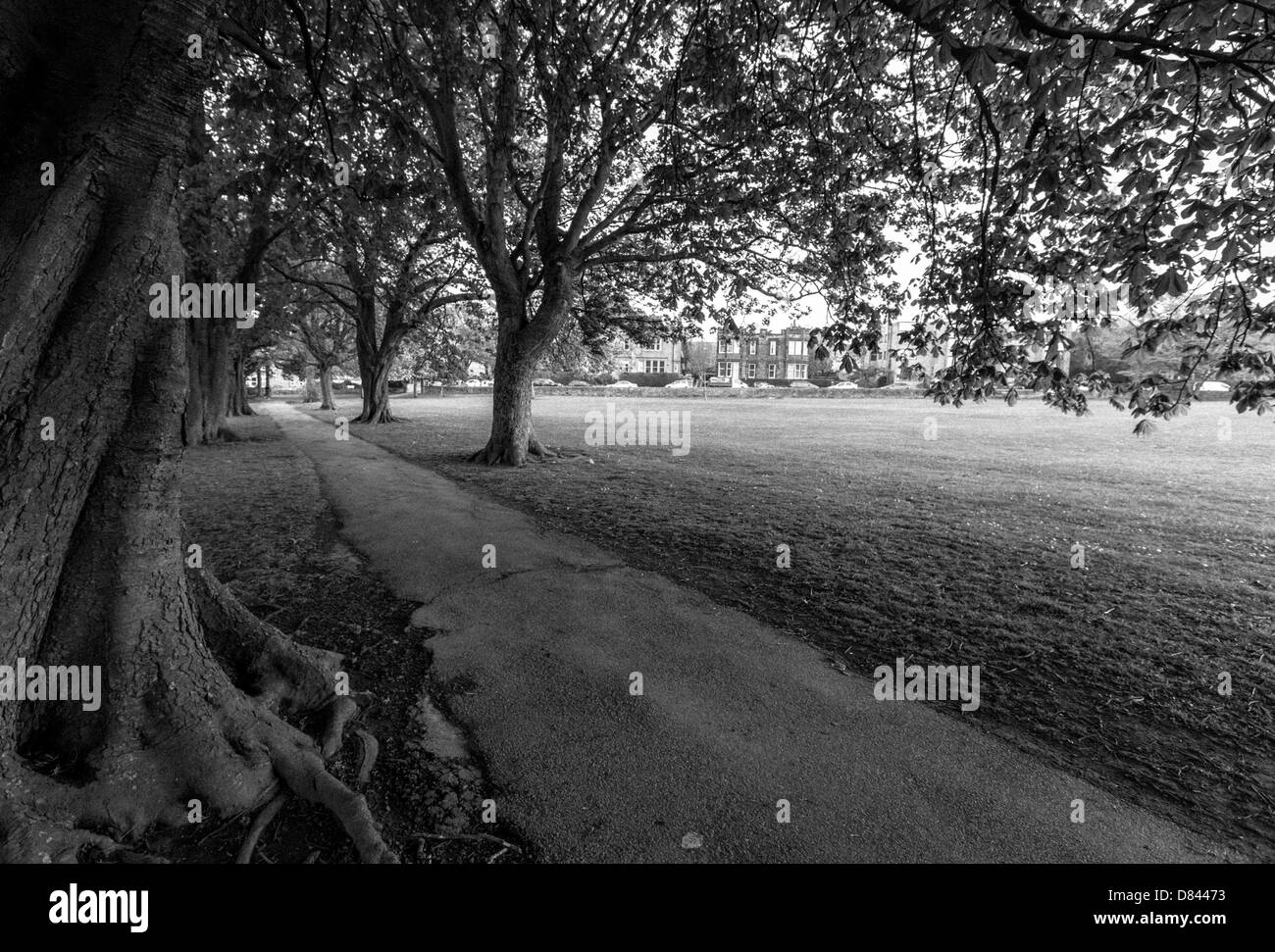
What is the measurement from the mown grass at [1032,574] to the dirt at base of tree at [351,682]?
3.01 m

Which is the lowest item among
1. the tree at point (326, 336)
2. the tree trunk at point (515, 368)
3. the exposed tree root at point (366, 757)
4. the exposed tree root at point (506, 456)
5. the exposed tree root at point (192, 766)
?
the exposed tree root at point (366, 757)

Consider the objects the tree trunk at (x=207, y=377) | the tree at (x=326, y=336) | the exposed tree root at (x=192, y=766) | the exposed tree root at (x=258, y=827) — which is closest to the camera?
the exposed tree root at (x=192, y=766)

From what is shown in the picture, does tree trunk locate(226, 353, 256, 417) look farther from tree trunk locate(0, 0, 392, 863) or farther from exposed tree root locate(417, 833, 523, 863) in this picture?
exposed tree root locate(417, 833, 523, 863)

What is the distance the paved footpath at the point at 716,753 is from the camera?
2568 millimetres

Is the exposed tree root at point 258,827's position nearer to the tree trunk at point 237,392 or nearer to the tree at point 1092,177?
the tree at point 1092,177

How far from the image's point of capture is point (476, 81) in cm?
707

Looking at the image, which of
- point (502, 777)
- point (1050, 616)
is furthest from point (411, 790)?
point (1050, 616)

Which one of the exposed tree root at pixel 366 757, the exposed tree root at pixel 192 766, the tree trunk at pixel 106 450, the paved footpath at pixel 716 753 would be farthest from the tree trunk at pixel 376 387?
the exposed tree root at pixel 366 757

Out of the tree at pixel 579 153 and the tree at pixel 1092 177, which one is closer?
the tree at pixel 1092 177

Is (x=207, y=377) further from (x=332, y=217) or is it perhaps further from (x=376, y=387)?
(x=332, y=217)

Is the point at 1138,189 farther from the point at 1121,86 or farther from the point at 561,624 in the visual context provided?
the point at 561,624

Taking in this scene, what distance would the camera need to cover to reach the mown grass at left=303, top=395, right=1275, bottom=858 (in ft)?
11.2

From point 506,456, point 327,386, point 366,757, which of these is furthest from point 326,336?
point 366,757

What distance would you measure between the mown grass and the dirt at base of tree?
9.88 feet
